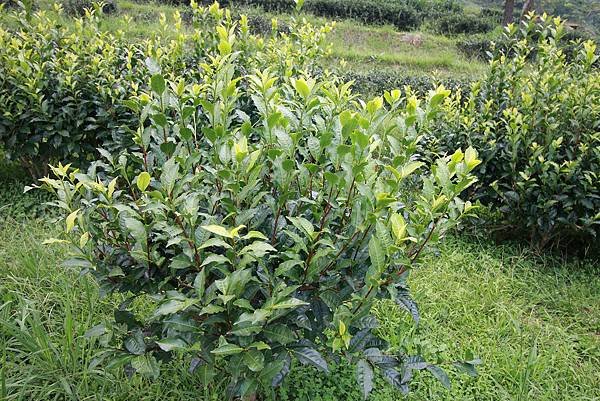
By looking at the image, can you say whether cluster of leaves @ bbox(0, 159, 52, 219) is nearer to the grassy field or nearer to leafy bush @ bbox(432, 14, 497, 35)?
the grassy field

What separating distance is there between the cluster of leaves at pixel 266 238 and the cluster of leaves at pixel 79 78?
5.42 ft

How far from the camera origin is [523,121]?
3.40 meters

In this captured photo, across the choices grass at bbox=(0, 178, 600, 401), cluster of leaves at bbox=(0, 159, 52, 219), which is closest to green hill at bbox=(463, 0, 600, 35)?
grass at bbox=(0, 178, 600, 401)

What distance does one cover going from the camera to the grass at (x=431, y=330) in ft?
6.90

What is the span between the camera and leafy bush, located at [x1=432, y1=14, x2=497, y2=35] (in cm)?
1667

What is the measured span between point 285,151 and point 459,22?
17.3 meters

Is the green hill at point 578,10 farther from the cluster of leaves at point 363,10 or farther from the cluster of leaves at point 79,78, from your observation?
the cluster of leaves at point 79,78

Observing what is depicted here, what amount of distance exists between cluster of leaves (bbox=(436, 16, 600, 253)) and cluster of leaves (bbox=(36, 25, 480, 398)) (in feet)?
6.19

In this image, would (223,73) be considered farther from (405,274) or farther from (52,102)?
(52,102)

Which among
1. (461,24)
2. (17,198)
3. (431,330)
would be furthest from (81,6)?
(431,330)

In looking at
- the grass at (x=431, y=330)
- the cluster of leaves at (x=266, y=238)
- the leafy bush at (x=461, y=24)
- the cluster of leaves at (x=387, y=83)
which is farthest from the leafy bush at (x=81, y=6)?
the cluster of leaves at (x=266, y=238)

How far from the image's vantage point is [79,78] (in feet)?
11.3

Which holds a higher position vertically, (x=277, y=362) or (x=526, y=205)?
(x=277, y=362)

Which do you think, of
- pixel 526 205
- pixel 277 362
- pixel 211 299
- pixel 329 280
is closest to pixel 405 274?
pixel 329 280
